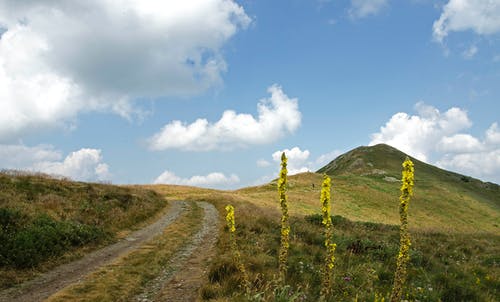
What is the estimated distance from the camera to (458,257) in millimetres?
20141

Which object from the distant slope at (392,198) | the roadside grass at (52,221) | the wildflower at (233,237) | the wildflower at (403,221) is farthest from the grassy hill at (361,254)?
the roadside grass at (52,221)

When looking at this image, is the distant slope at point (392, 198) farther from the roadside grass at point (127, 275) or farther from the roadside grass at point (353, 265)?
the roadside grass at point (127, 275)

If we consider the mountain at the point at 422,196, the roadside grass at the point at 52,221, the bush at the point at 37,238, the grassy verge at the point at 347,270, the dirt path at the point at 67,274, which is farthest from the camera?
the mountain at the point at 422,196

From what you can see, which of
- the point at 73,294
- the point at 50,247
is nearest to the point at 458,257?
the point at 73,294

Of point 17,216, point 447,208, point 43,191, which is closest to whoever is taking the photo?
point 17,216

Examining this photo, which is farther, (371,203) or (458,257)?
(371,203)

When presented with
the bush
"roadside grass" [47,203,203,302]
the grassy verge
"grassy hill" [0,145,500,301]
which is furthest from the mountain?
the bush

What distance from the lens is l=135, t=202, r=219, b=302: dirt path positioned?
34.4ft

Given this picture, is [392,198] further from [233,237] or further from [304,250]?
[233,237]

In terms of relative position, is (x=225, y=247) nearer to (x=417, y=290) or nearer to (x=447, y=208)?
(x=417, y=290)

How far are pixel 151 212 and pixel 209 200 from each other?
14.8 m

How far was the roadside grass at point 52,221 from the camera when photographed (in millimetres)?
13336

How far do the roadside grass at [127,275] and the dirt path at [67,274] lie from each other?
0.58 metres

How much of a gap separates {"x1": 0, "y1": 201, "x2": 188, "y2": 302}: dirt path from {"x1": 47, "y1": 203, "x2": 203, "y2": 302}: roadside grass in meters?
0.58
